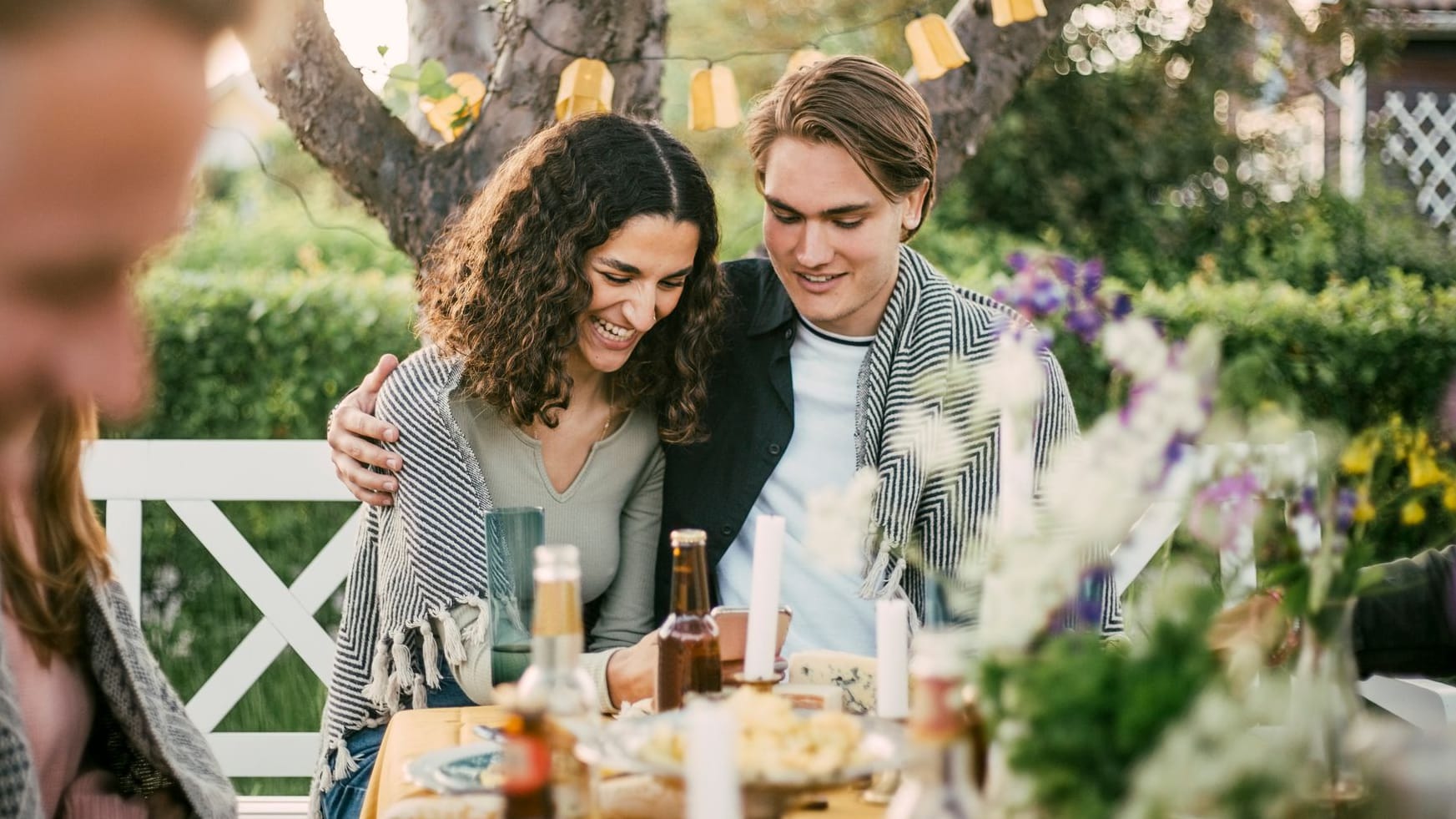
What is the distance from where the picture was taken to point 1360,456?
4.11ft

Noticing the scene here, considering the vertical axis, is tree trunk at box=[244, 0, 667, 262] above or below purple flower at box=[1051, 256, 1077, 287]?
above

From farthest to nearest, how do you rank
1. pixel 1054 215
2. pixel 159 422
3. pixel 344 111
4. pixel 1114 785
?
pixel 1054 215 → pixel 159 422 → pixel 344 111 → pixel 1114 785

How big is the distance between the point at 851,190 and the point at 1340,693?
4.85 ft

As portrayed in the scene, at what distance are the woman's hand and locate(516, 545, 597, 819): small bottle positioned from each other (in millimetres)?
573

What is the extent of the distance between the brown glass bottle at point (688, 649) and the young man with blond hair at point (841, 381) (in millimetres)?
764

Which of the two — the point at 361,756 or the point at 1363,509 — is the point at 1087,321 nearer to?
the point at 1363,509

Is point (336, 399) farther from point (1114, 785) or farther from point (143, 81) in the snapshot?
point (143, 81)

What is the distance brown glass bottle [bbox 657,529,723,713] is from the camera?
1632 mm

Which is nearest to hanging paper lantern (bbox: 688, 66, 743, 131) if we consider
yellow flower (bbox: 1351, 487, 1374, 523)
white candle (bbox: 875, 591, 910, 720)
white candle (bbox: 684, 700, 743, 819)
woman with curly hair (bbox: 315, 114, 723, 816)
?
woman with curly hair (bbox: 315, 114, 723, 816)

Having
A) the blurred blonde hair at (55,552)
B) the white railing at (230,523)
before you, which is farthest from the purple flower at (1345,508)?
the white railing at (230,523)

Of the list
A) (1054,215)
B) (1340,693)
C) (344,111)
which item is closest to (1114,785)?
(1340,693)

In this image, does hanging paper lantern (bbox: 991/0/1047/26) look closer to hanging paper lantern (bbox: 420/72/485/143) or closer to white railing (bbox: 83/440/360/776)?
hanging paper lantern (bbox: 420/72/485/143)

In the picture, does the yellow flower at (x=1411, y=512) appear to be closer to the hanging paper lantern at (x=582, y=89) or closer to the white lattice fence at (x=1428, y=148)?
the hanging paper lantern at (x=582, y=89)

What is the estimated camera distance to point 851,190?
2.55 m
